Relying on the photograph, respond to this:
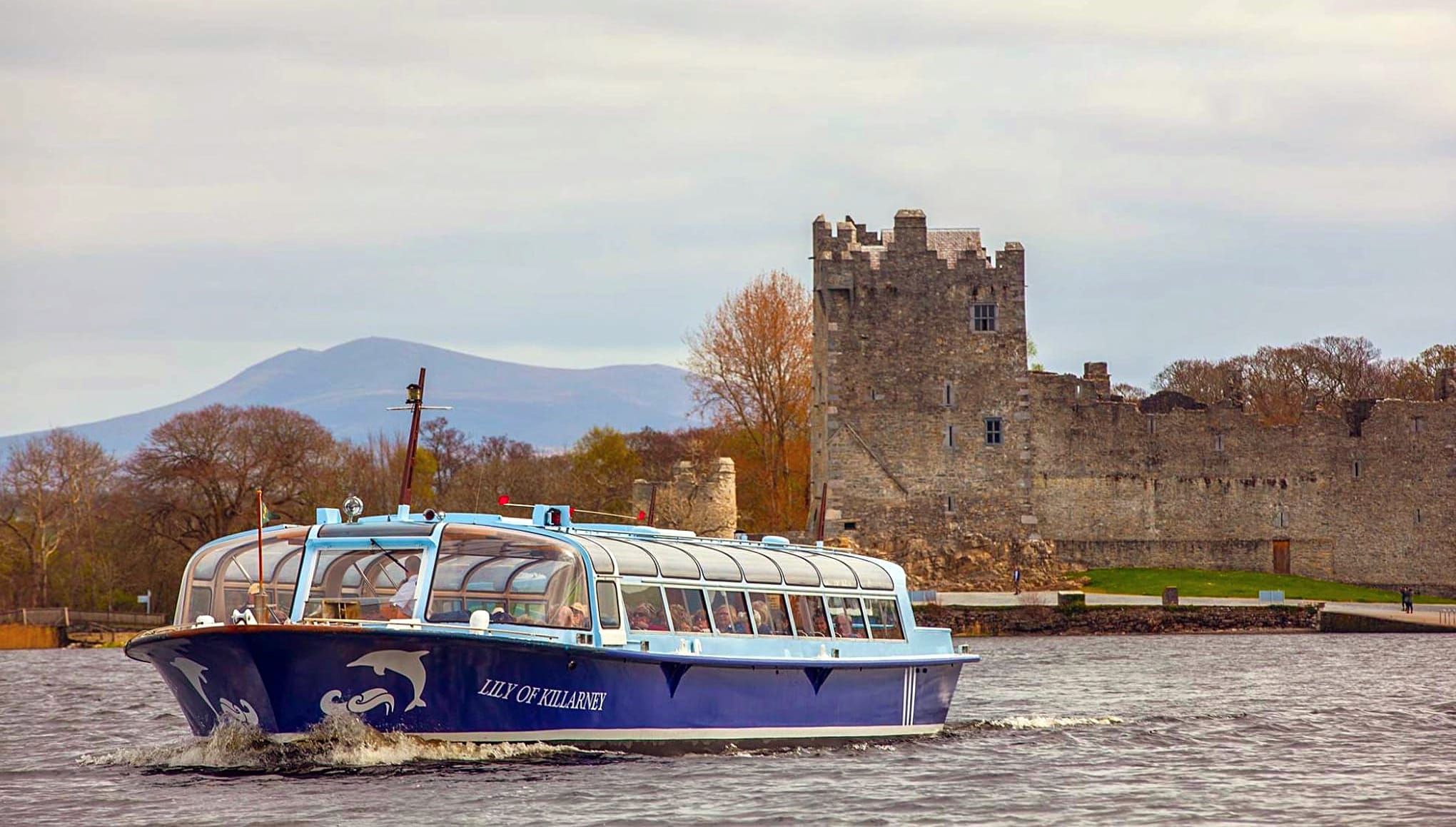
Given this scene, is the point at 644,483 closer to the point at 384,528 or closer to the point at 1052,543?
the point at 1052,543

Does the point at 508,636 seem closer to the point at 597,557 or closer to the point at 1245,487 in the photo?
the point at 597,557

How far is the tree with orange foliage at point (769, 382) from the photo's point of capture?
82812 mm

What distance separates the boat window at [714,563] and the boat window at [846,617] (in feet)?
8.03

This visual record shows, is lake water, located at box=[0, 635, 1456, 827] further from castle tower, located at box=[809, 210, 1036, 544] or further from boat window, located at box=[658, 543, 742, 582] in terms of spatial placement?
castle tower, located at box=[809, 210, 1036, 544]

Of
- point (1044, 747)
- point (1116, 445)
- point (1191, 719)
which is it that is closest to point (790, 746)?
point (1044, 747)

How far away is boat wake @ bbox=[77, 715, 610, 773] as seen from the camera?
2502 cm

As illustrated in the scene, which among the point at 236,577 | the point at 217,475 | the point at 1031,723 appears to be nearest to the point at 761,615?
the point at 236,577

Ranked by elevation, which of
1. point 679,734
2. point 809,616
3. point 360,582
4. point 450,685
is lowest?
point 679,734

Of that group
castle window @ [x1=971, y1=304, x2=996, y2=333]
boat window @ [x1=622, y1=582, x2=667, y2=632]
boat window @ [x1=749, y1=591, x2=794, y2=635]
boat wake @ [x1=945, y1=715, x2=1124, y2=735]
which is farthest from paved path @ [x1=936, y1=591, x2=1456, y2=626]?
boat window @ [x1=622, y1=582, x2=667, y2=632]

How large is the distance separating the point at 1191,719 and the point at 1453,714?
4.93 meters

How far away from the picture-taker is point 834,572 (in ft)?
104

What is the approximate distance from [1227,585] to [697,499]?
1928 cm

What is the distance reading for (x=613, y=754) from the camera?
87.3 feet

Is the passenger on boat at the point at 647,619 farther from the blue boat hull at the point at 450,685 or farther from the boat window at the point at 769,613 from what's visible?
the boat window at the point at 769,613
